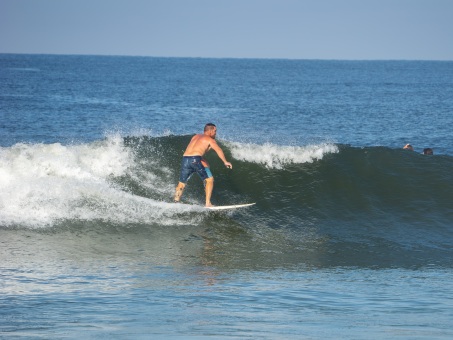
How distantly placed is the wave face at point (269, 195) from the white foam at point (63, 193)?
0.02m

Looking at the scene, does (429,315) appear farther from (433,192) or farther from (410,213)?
(433,192)

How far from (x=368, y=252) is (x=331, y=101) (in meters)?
50.0

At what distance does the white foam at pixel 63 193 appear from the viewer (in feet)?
46.4

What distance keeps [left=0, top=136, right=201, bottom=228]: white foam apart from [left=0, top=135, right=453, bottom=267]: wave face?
0.07 feet

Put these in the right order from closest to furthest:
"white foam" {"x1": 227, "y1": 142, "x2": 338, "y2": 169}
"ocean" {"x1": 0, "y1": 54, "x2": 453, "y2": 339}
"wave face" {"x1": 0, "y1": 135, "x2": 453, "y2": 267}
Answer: "ocean" {"x1": 0, "y1": 54, "x2": 453, "y2": 339}, "wave face" {"x1": 0, "y1": 135, "x2": 453, "y2": 267}, "white foam" {"x1": 227, "y1": 142, "x2": 338, "y2": 169}

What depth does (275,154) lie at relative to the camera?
19031 millimetres

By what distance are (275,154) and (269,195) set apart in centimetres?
238

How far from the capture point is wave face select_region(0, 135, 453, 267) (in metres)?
13.7

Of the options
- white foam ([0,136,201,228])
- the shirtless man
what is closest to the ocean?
white foam ([0,136,201,228])

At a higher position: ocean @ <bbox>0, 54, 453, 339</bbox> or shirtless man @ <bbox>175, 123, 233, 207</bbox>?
shirtless man @ <bbox>175, 123, 233, 207</bbox>

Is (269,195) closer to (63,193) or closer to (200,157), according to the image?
(200,157)

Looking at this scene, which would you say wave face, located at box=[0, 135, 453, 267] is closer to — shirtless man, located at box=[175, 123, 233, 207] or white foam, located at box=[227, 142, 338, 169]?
white foam, located at box=[227, 142, 338, 169]

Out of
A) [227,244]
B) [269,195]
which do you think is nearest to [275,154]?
[269,195]

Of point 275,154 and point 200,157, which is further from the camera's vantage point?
point 275,154
